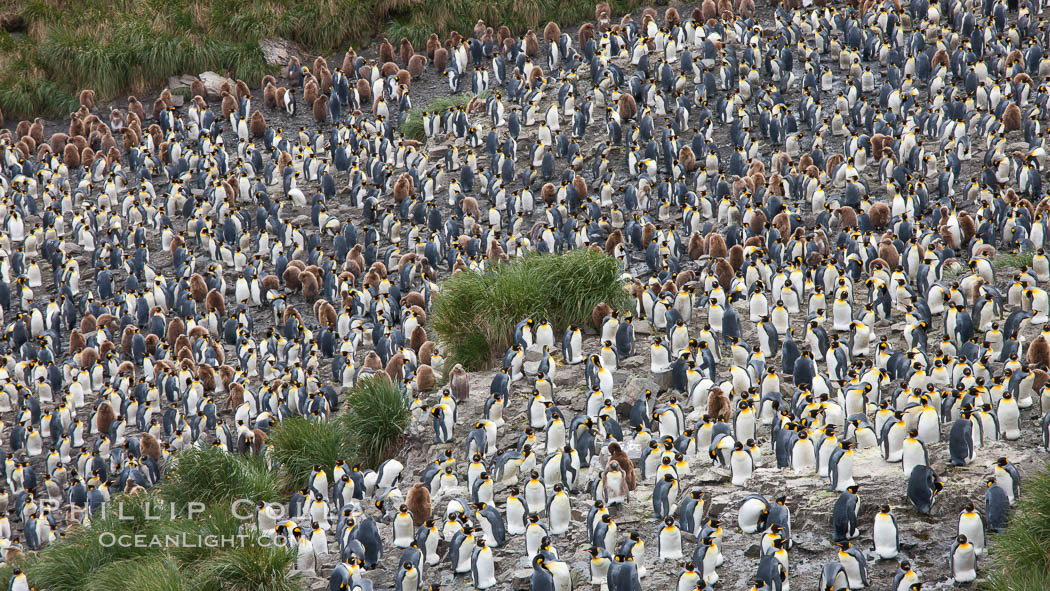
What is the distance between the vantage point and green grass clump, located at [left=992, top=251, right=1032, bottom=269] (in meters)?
16.6

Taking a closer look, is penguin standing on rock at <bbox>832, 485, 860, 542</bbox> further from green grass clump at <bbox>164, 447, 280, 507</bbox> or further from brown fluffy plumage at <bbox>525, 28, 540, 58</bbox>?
brown fluffy plumage at <bbox>525, 28, 540, 58</bbox>

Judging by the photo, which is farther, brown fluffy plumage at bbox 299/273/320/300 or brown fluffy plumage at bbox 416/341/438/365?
brown fluffy plumage at bbox 299/273/320/300

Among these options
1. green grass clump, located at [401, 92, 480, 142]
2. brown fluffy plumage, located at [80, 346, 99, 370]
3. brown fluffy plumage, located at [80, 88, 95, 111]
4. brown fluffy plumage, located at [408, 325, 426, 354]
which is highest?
brown fluffy plumage, located at [80, 88, 95, 111]

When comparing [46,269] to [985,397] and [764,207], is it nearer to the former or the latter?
[764,207]

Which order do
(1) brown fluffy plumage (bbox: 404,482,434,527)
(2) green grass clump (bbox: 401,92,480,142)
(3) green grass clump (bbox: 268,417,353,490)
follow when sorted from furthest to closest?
(2) green grass clump (bbox: 401,92,480,142)
(3) green grass clump (bbox: 268,417,353,490)
(1) brown fluffy plumage (bbox: 404,482,434,527)

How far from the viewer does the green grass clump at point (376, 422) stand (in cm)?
1553

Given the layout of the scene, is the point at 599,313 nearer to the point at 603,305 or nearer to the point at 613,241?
the point at 603,305

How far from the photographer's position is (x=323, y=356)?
1902 cm

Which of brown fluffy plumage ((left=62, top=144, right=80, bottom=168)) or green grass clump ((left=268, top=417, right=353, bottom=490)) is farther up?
brown fluffy plumage ((left=62, top=144, right=80, bottom=168))

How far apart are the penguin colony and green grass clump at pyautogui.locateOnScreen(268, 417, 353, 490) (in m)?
0.73

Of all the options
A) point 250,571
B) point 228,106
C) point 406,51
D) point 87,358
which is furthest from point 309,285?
point 406,51

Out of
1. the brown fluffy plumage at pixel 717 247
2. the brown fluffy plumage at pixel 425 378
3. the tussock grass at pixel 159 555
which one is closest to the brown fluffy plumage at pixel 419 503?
the tussock grass at pixel 159 555

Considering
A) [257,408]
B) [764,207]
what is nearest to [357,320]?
[257,408]

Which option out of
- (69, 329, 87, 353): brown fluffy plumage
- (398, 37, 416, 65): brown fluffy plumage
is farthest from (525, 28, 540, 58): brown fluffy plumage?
(69, 329, 87, 353): brown fluffy plumage
